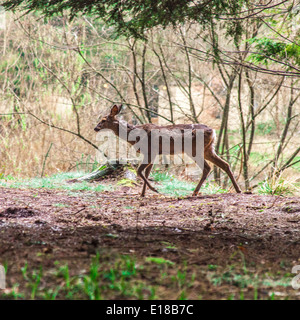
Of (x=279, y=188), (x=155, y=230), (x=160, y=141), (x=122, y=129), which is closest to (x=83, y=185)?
(x=122, y=129)

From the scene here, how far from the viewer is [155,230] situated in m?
4.10

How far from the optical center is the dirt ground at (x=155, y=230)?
3.08 meters

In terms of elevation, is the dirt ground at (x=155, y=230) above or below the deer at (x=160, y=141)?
below

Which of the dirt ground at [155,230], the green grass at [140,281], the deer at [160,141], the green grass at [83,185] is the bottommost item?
the green grass at [83,185]

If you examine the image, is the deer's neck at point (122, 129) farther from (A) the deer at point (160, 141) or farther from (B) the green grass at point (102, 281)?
(B) the green grass at point (102, 281)

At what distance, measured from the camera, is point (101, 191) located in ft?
24.7

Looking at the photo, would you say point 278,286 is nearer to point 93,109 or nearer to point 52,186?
point 52,186

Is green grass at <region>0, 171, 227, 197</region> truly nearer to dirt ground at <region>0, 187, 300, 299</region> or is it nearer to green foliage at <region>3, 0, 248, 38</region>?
dirt ground at <region>0, 187, 300, 299</region>

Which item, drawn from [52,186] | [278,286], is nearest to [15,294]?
[278,286]

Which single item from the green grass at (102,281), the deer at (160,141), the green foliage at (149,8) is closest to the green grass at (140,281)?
the green grass at (102,281)

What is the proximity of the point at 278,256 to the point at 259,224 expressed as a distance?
4.23 ft

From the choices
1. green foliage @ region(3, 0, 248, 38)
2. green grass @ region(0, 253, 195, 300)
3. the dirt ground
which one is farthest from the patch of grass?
green grass @ region(0, 253, 195, 300)

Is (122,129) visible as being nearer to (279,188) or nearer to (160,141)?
(160,141)

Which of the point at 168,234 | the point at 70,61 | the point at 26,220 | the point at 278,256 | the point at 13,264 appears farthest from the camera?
the point at 70,61
